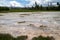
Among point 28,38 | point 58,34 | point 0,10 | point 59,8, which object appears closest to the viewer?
point 28,38

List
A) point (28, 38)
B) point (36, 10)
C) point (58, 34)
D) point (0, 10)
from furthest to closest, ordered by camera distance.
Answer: point (36, 10), point (0, 10), point (58, 34), point (28, 38)

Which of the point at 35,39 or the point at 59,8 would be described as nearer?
the point at 35,39

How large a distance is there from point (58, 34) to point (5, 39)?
3992mm

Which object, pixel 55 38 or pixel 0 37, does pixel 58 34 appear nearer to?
pixel 55 38

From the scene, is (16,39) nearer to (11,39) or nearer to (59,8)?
(11,39)

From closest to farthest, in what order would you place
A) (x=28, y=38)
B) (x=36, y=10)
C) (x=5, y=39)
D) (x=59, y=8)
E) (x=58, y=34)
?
(x=5, y=39)
(x=28, y=38)
(x=58, y=34)
(x=59, y=8)
(x=36, y=10)

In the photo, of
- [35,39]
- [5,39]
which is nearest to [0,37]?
[5,39]

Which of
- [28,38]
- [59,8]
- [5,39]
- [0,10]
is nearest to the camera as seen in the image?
[5,39]

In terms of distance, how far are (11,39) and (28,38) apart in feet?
4.21

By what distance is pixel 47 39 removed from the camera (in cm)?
1028

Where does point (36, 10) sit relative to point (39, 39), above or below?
below

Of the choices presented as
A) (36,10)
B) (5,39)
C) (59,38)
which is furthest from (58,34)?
(36,10)

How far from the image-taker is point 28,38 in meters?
10.9

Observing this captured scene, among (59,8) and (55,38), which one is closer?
(55,38)
